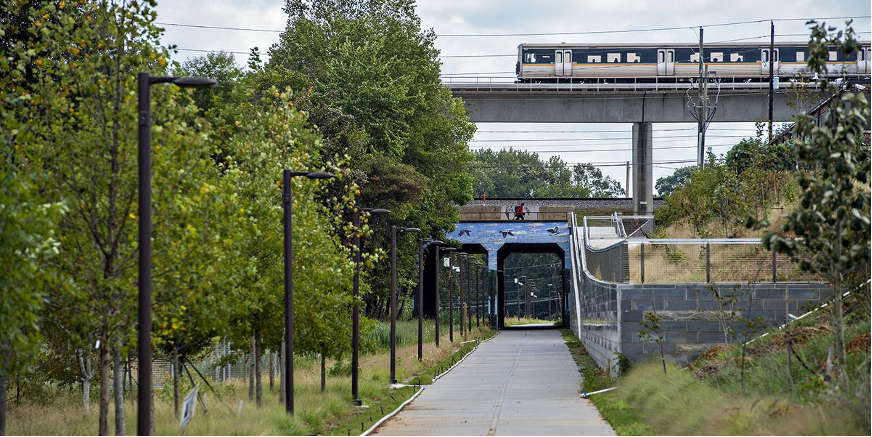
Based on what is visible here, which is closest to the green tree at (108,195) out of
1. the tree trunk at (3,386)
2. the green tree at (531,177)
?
the tree trunk at (3,386)

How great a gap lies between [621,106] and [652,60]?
4.53 metres

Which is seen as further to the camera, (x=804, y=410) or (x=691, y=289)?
(x=691, y=289)

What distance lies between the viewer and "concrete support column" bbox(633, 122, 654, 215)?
70312 mm

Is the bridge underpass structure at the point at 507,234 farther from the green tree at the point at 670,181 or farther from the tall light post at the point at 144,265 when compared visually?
the green tree at the point at 670,181

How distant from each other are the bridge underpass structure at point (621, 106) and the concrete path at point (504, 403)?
86.7ft

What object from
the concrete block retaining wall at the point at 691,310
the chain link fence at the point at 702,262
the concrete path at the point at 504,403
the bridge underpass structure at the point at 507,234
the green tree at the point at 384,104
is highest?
the green tree at the point at 384,104

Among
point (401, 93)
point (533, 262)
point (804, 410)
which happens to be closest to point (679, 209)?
point (401, 93)

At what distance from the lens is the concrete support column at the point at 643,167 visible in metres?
70.3

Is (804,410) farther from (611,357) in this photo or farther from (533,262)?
(533,262)

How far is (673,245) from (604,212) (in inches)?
1965

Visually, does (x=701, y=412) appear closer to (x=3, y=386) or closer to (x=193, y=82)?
(x=193, y=82)

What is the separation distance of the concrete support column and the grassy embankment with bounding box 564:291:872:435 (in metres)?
41.5

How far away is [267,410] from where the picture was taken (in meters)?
20.3

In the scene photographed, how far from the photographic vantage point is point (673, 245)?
30469 mm
